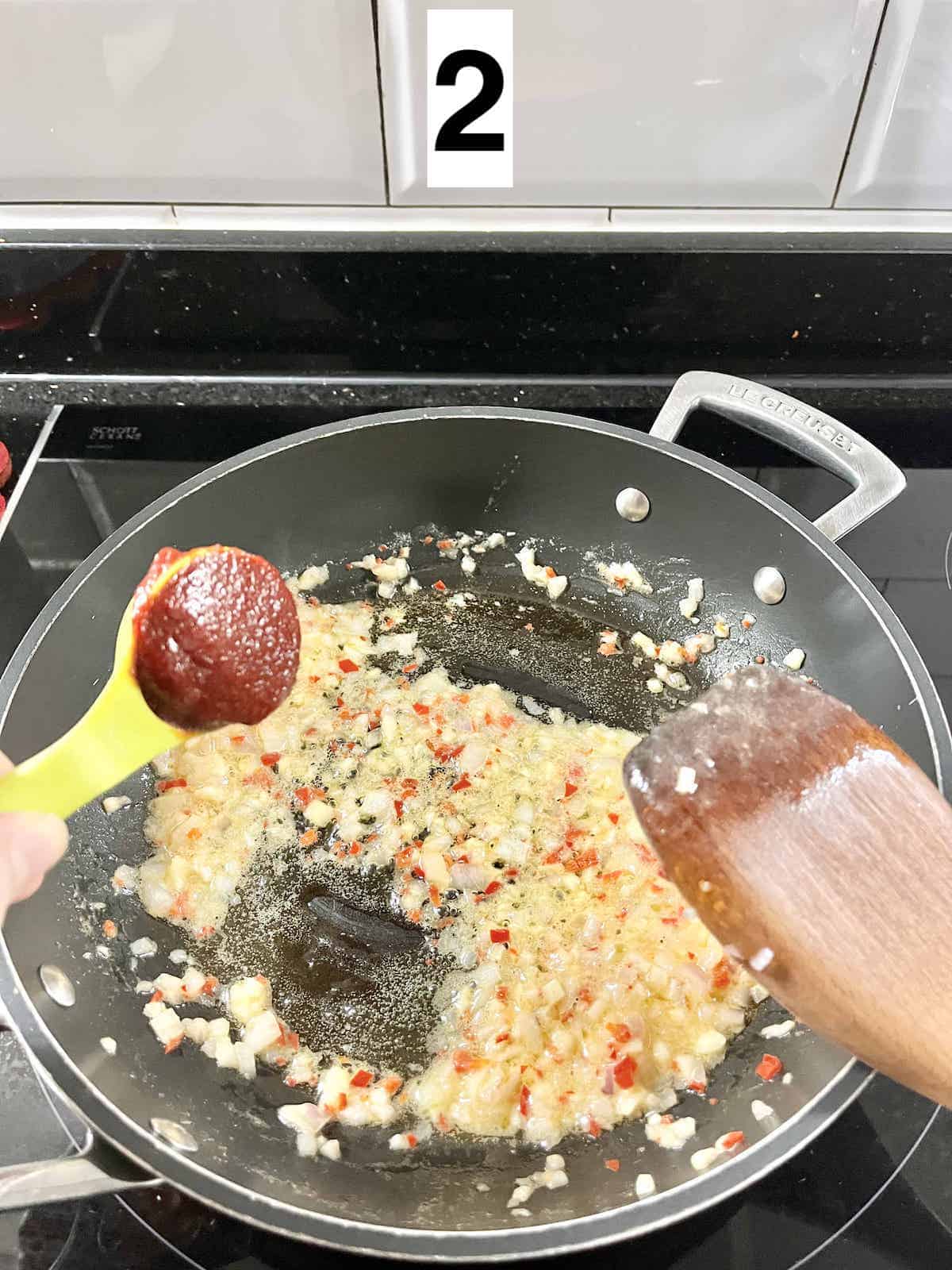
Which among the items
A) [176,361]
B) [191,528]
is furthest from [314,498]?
[176,361]

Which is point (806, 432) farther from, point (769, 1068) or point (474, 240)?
point (769, 1068)

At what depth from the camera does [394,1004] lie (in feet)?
3.29

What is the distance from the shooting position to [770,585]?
1.24m

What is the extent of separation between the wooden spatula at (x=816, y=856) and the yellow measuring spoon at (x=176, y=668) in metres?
0.33

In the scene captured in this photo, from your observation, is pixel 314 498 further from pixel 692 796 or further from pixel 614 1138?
pixel 614 1138

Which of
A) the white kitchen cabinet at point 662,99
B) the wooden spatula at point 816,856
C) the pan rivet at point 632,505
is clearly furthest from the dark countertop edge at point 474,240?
the wooden spatula at point 816,856

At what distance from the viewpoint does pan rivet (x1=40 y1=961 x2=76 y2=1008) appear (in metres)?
0.92

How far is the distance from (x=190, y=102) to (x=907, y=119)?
2.60ft

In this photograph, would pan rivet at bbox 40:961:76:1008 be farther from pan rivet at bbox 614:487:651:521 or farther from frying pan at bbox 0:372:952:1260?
pan rivet at bbox 614:487:651:521

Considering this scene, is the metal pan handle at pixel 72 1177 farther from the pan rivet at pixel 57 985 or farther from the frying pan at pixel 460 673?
the pan rivet at pixel 57 985

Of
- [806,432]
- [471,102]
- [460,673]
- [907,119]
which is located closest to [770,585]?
[806,432]

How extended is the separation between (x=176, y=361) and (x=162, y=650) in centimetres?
75

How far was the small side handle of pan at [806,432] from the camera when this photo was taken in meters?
1.13

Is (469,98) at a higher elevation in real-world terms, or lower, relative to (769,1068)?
higher
